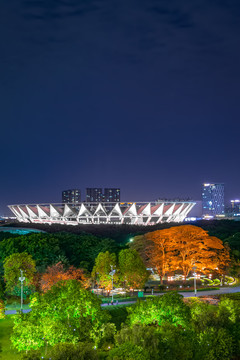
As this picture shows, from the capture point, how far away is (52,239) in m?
40.8

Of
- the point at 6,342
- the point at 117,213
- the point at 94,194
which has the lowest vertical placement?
the point at 6,342

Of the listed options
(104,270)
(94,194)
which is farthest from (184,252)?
(94,194)

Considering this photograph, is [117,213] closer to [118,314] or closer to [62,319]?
[118,314]

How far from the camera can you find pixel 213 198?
176 m

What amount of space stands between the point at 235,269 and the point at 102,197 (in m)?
143

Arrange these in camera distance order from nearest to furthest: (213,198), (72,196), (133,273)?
(133,273) < (213,198) < (72,196)

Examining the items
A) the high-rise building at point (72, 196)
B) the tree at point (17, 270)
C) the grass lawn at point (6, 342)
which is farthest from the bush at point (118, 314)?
the high-rise building at point (72, 196)

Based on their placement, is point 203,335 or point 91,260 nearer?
point 203,335

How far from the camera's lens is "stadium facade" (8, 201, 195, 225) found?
82.0 metres

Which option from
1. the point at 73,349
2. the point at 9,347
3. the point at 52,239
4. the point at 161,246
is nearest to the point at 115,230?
the point at 52,239

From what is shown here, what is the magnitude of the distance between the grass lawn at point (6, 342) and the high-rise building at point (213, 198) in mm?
158853

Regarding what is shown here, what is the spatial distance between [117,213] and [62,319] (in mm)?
67780

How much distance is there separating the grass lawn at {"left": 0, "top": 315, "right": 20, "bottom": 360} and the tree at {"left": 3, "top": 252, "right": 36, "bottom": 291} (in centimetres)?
448

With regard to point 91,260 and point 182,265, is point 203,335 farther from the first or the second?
point 91,260
